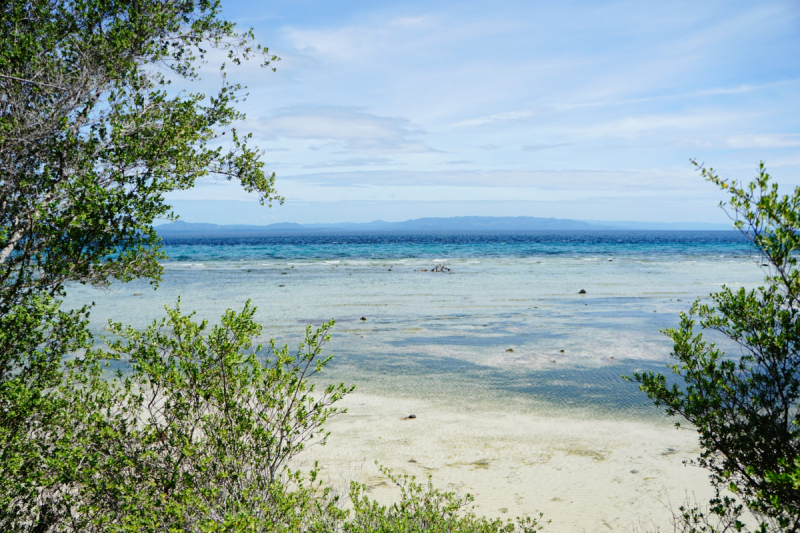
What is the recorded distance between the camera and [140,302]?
2770cm

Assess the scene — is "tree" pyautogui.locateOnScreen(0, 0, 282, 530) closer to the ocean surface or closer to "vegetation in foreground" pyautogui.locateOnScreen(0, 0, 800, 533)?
"vegetation in foreground" pyautogui.locateOnScreen(0, 0, 800, 533)

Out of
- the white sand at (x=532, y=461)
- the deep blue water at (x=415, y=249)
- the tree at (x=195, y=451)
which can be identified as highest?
the deep blue water at (x=415, y=249)

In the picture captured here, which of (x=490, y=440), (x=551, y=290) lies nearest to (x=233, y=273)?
(x=551, y=290)

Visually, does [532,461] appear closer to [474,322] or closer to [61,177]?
[61,177]

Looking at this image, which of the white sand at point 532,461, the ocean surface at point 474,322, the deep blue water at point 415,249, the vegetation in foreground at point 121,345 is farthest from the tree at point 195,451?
the deep blue water at point 415,249

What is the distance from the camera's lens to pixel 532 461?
934cm

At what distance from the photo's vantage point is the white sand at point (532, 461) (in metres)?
7.84

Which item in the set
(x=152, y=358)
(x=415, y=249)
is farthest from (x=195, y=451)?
(x=415, y=249)

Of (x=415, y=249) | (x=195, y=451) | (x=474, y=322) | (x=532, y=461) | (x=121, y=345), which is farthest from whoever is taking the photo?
(x=415, y=249)

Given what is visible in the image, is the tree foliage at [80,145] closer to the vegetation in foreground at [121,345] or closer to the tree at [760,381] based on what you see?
the vegetation in foreground at [121,345]

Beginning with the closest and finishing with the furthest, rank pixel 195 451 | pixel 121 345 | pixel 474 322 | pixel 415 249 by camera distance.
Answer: pixel 195 451 → pixel 121 345 → pixel 474 322 → pixel 415 249

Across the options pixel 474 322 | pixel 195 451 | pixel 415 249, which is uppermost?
pixel 415 249

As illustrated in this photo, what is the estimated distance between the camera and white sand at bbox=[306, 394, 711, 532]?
7.84 m

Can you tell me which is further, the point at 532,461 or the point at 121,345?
the point at 532,461
